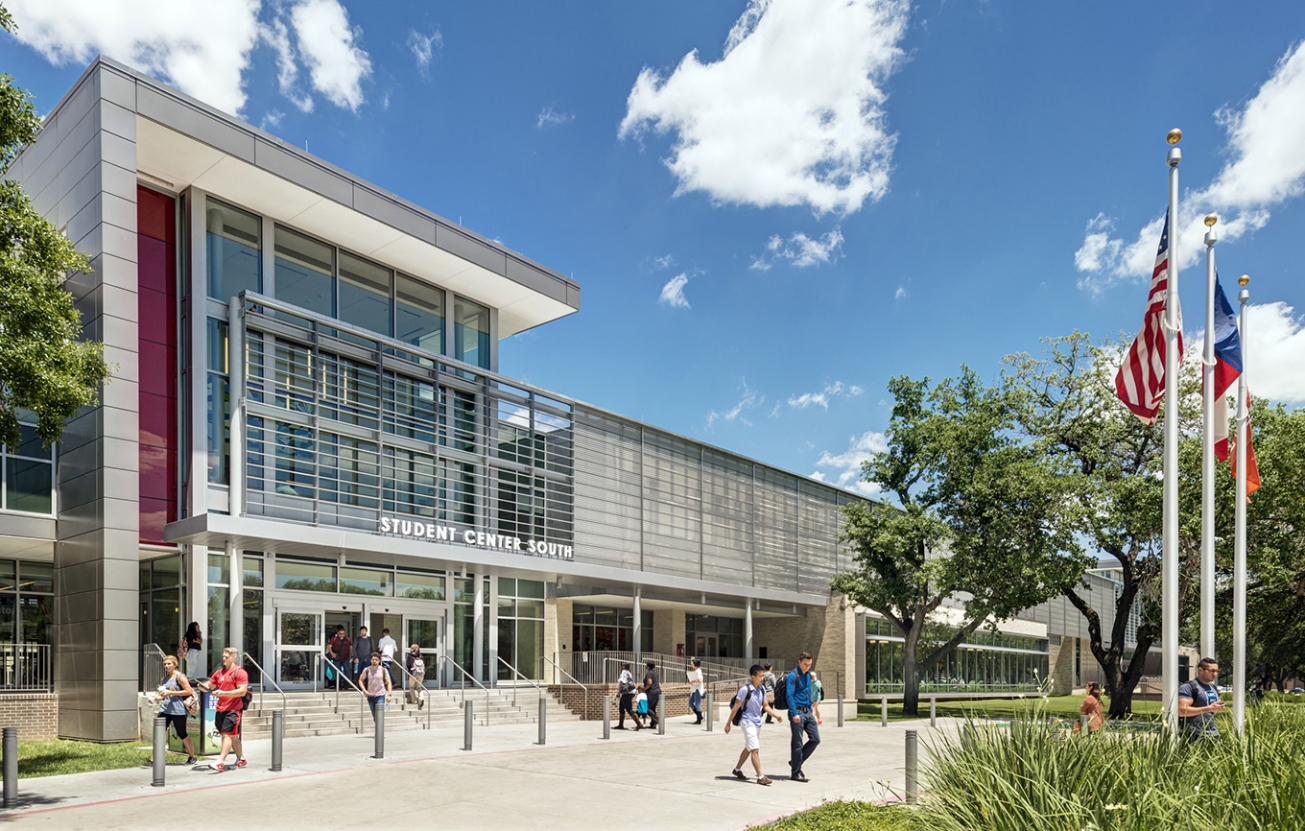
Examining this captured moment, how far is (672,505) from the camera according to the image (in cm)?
3662

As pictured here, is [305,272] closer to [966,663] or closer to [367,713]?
[367,713]

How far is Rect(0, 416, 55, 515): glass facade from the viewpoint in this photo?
22516 mm

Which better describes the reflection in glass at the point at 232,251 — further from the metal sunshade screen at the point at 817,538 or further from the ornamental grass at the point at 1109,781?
the metal sunshade screen at the point at 817,538

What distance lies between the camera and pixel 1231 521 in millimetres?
29531

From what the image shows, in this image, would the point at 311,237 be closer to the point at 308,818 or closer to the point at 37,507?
the point at 37,507

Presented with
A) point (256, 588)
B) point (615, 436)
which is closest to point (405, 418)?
point (256, 588)

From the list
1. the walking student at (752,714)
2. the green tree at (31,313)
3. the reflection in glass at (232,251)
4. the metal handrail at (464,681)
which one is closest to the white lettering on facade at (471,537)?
the metal handrail at (464,681)

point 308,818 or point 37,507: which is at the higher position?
point 37,507

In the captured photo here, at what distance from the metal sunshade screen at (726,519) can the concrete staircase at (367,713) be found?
11.6 m

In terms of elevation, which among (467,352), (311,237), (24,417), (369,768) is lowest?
(369,768)

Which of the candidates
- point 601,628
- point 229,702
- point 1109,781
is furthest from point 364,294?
point 1109,781

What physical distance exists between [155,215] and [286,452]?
6261mm

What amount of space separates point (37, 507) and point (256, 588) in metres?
4.91

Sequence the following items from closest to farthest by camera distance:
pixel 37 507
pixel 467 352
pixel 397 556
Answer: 1. pixel 37 507
2. pixel 397 556
3. pixel 467 352
